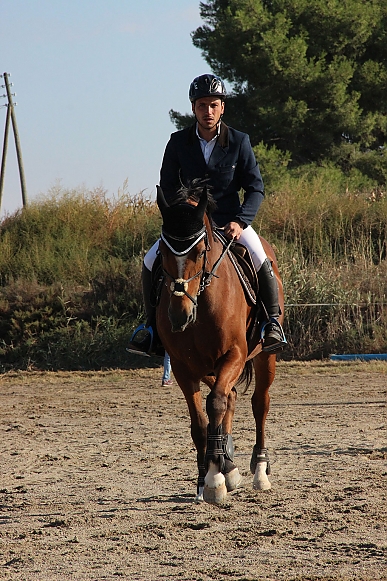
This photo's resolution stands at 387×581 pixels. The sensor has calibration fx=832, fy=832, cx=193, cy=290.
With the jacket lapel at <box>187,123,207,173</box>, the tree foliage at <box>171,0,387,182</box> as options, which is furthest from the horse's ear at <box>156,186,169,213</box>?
the tree foliage at <box>171,0,387,182</box>

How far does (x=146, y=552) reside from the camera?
4949mm

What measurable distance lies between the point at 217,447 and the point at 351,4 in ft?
87.8

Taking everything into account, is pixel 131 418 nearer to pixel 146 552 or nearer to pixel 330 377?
pixel 330 377

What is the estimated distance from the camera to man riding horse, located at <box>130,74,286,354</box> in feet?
21.2

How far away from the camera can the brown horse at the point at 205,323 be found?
541 centimetres

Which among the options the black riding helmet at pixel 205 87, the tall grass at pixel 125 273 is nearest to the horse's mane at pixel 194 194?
the black riding helmet at pixel 205 87

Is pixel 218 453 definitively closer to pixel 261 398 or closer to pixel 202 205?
pixel 202 205

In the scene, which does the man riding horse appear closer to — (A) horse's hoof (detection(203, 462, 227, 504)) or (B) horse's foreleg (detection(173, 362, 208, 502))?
(B) horse's foreleg (detection(173, 362, 208, 502))

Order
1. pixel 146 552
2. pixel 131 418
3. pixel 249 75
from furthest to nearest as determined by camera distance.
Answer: pixel 249 75 < pixel 131 418 < pixel 146 552

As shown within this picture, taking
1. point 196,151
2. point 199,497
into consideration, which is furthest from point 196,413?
point 196,151

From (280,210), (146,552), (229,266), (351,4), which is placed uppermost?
(351,4)

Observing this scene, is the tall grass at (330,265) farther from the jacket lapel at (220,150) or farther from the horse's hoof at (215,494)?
the horse's hoof at (215,494)

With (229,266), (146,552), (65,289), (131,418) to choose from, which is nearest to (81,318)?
(65,289)

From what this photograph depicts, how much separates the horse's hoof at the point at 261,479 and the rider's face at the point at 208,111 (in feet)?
9.16
